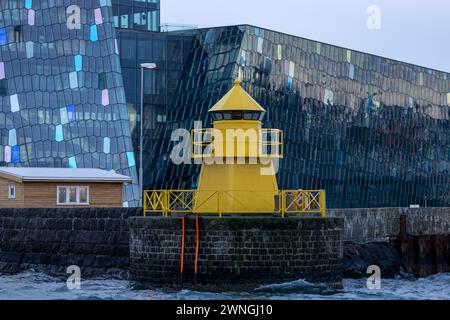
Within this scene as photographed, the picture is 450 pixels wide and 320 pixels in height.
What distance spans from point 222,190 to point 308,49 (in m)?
54.9

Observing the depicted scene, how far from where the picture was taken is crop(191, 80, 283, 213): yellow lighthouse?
40656 millimetres

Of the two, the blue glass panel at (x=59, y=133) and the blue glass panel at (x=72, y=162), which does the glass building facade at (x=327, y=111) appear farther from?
the blue glass panel at (x=59, y=133)

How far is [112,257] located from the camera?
45.8 meters

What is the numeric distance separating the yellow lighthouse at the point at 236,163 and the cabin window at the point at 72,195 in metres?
12.8

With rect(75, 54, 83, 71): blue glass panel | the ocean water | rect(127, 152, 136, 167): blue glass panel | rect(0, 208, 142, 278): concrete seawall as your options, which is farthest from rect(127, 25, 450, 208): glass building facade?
the ocean water

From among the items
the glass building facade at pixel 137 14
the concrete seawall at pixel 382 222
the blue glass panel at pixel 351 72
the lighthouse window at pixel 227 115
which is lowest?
the concrete seawall at pixel 382 222

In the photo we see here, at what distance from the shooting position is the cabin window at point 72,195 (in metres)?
52.5

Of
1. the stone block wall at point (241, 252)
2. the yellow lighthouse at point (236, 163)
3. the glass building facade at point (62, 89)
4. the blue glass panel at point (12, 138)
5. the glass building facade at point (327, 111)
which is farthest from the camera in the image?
the glass building facade at point (327, 111)

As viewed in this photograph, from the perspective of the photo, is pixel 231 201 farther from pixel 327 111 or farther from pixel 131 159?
pixel 327 111

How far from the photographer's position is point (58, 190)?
52438 millimetres

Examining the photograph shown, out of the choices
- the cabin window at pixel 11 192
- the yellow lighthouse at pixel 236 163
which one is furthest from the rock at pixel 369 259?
the cabin window at pixel 11 192

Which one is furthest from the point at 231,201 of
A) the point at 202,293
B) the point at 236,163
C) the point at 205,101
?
the point at 205,101
